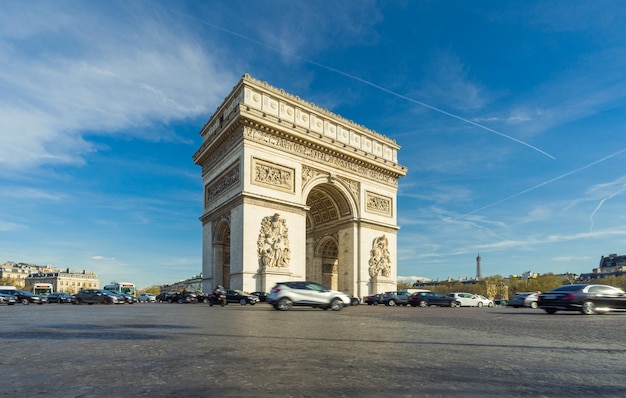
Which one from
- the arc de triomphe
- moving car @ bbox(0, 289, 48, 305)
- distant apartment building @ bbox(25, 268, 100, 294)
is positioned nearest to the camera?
the arc de triomphe

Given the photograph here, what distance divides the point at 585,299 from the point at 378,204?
22.1m

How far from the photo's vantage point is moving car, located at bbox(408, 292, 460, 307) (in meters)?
29.1

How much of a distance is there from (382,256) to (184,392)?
33.3 metres

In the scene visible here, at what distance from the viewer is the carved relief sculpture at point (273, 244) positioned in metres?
27.9

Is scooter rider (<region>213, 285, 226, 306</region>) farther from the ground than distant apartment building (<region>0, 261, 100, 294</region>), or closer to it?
farther from the ground

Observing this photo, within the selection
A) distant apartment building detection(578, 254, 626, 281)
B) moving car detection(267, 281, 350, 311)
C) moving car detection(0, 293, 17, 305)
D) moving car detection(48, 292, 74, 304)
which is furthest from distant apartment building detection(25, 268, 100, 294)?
distant apartment building detection(578, 254, 626, 281)

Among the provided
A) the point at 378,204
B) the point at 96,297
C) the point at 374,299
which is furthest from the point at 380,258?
the point at 96,297

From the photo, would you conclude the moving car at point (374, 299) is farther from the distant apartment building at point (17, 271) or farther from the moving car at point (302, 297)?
the distant apartment building at point (17, 271)

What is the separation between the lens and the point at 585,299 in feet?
50.9

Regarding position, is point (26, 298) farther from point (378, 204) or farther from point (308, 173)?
point (378, 204)

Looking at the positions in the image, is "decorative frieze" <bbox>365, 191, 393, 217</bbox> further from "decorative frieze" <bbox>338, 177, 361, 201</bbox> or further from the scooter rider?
the scooter rider

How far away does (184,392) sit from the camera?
3.33m

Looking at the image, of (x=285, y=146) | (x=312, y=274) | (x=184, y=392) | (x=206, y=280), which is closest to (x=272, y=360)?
(x=184, y=392)

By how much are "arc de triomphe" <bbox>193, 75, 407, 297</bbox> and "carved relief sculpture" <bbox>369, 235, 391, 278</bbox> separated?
0.27 feet
